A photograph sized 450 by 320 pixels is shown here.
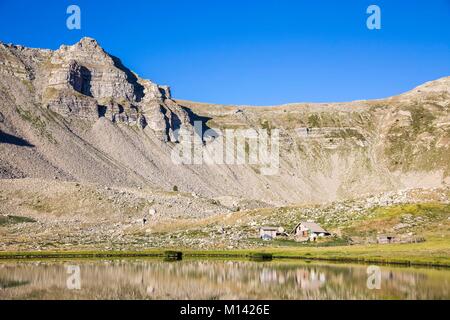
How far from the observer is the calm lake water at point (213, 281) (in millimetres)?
34938

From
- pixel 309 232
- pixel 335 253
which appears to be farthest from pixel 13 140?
pixel 335 253

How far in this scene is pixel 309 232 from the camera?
81125 mm

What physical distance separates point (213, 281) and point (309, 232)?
41586mm

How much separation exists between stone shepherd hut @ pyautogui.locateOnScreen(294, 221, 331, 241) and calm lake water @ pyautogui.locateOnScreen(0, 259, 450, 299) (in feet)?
83.8

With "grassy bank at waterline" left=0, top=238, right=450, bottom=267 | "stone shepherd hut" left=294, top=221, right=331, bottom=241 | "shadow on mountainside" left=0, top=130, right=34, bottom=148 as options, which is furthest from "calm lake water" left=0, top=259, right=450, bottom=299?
"shadow on mountainside" left=0, top=130, right=34, bottom=148

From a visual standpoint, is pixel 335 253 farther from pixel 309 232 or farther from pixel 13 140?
pixel 13 140

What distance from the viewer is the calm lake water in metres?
34.9

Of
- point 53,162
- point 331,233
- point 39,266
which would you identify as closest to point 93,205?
point 53,162

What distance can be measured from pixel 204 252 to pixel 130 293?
30.8 m

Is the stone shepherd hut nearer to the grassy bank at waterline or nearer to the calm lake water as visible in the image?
the grassy bank at waterline

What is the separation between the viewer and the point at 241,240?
80.2m
